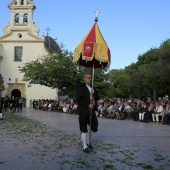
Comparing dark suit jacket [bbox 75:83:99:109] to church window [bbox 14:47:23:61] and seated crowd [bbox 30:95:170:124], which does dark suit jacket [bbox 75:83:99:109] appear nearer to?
seated crowd [bbox 30:95:170:124]

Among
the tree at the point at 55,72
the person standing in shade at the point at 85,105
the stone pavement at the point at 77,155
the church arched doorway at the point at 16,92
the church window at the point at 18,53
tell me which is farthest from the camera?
the church window at the point at 18,53

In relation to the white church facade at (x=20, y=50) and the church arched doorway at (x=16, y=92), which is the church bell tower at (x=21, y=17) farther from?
the church arched doorway at (x=16, y=92)

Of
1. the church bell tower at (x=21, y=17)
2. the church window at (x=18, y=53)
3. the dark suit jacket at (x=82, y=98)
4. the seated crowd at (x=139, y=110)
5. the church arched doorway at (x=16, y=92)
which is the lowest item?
the seated crowd at (x=139, y=110)

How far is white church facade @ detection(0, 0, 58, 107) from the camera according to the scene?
51688 millimetres

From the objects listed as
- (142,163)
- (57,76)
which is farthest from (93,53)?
(57,76)

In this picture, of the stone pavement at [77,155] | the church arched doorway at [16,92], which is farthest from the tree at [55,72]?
the stone pavement at [77,155]

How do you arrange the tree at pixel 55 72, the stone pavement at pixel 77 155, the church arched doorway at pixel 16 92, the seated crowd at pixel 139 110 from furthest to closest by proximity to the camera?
1. the church arched doorway at pixel 16 92
2. the tree at pixel 55 72
3. the seated crowd at pixel 139 110
4. the stone pavement at pixel 77 155

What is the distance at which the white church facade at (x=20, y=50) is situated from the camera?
170 ft

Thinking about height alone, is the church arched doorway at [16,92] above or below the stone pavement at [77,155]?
above

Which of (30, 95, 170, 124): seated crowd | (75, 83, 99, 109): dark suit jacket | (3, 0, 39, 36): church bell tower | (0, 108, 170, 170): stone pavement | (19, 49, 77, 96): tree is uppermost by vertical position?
(3, 0, 39, 36): church bell tower

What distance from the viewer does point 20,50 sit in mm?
52312

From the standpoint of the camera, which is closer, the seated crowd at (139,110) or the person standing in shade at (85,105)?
the person standing in shade at (85,105)

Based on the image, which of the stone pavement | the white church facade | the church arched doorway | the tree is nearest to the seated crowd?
the tree

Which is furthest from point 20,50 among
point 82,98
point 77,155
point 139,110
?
point 77,155
